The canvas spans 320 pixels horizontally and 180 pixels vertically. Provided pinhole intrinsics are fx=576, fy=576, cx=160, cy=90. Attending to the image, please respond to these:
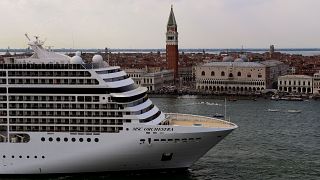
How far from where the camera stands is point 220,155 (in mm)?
21141

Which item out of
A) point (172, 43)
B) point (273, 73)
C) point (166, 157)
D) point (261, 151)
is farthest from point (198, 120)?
point (273, 73)

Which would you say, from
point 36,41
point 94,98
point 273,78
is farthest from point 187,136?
point 273,78

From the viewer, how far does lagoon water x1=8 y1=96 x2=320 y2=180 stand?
18.2m

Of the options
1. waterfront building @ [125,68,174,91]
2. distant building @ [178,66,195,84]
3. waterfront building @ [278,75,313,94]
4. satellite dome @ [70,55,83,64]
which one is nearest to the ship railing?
satellite dome @ [70,55,83,64]

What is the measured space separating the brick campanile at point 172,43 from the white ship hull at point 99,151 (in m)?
42.5

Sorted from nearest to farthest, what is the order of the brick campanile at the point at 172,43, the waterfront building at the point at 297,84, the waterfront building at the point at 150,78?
1. the waterfront building at the point at 297,84
2. the waterfront building at the point at 150,78
3. the brick campanile at the point at 172,43

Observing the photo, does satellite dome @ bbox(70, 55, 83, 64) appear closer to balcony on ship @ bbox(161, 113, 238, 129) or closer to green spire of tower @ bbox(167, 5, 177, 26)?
balcony on ship @ bbox(161, 113, 238, 129)

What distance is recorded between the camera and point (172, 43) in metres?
60.6

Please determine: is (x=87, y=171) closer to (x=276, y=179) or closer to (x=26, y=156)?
(x=26, y=156)

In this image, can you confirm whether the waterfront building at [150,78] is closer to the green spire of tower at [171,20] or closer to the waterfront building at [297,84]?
the green spire of tower at [171,20]

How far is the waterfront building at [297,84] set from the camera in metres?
53.8

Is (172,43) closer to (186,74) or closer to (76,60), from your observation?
(186,74)

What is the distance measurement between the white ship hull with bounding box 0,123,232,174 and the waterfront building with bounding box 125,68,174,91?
37268 millimetres

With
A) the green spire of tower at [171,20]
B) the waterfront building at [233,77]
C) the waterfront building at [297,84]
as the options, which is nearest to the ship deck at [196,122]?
the waterfront building at [233,77]
